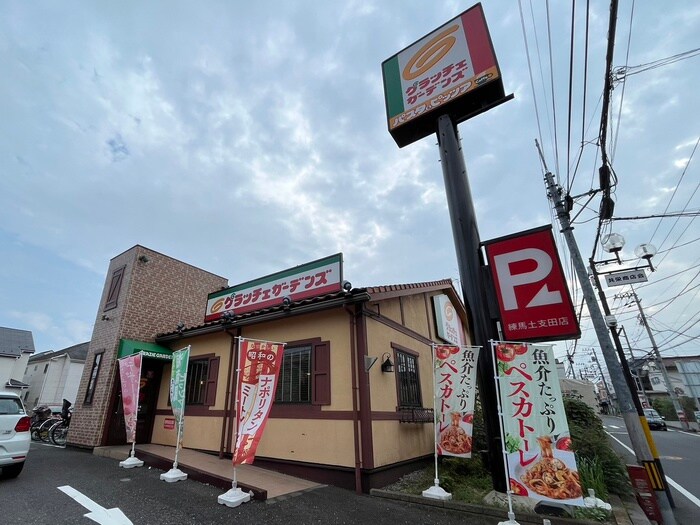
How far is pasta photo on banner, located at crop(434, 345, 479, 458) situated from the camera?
548 centimetres

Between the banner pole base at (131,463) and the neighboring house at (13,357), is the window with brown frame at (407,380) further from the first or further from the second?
the neighboring house at (13,357)

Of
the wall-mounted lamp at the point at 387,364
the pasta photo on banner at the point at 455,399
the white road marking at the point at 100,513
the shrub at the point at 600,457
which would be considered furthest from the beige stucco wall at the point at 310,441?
the shrub at the point at 600,457

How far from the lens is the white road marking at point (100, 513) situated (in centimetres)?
410

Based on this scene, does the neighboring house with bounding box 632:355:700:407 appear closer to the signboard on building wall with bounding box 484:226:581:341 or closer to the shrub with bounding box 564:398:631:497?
the shrub with bounding box 564:398:631:497

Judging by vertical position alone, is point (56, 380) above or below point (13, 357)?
below

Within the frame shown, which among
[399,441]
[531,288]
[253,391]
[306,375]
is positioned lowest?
[399,441]

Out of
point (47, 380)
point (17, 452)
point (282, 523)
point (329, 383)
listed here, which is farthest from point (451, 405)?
point (47, 380)

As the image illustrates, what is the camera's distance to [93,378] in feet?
33.5

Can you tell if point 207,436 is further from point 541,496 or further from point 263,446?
point 541,496

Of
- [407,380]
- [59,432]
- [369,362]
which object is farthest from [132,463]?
[59,432]

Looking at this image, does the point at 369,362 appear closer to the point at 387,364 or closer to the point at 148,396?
the point at 387,364

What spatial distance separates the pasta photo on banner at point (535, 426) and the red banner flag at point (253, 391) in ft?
11.7

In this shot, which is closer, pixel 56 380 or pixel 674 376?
pixel 56 380

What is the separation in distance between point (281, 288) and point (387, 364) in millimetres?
3868
